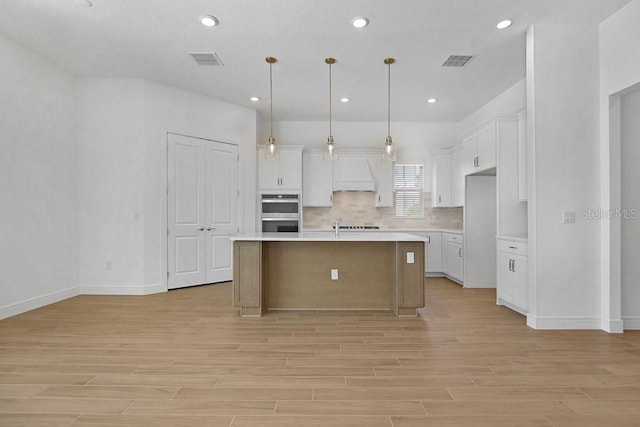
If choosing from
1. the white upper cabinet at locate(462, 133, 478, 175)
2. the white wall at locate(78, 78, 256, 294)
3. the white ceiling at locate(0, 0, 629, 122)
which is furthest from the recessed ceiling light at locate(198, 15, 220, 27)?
the white upper cabinet at locate(462, 133, 478, 175)

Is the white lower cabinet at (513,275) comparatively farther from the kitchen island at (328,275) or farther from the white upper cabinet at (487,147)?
the kitchen island at (328,275)

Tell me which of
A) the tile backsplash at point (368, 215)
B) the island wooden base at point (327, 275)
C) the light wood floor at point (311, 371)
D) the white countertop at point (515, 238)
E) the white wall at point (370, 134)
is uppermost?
the white wall at point (370, 134)

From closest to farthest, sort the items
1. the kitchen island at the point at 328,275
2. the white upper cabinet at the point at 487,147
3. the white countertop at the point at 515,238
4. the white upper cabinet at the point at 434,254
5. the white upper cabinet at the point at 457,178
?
the white countertop at the point at 515,238
the kitchen island at the point at 328,275
the white upper cabinet at the point at 487,147
the white upper cabinet at the point at 457,178
the white upper cabinet at the point at 434,254

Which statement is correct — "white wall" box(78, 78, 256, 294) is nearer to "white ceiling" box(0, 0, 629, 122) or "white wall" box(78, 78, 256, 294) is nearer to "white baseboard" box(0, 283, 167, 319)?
"white baseboard" box(0, 283, 167, 319)

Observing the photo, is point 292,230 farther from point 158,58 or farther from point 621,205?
point 621,205

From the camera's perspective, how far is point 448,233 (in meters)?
6.38

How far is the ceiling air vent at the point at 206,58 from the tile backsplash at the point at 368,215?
11.2 ft

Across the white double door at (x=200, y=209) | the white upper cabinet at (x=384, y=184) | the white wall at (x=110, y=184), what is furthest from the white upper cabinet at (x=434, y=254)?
the white wall at (x=110, y=184)

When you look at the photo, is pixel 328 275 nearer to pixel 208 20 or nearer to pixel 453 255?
pixel 453 255

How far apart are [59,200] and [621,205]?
671 cm

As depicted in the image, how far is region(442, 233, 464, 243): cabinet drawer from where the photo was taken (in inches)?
233

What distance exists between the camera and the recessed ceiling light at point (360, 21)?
355 centimetres

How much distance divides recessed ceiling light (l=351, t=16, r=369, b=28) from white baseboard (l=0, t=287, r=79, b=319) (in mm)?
4933

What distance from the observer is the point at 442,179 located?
683 centimetres
